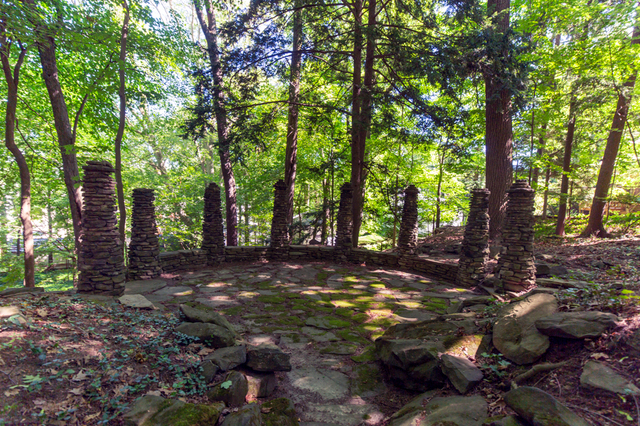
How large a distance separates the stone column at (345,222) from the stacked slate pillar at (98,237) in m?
6.13

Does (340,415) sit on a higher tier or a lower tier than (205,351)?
lower

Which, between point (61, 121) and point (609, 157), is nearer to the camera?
point (61, 121)

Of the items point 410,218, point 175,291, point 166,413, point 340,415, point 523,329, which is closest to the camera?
point 166,413

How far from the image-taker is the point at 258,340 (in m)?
4.20

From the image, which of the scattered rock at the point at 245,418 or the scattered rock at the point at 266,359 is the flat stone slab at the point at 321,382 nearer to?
the scattered rock at the point at 266,359

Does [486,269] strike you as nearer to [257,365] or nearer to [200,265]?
[257,365]

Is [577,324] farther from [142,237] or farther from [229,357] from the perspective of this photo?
[142,237]

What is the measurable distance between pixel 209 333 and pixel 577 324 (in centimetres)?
384

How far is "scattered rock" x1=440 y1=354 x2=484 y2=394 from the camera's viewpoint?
252 cm

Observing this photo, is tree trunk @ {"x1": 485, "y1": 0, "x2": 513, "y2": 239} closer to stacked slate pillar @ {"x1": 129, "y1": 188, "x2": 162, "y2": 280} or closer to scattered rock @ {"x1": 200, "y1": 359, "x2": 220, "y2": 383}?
scattered rock @ {"x1": 200, "y1": 359, "x2": 220, "y2": 383}

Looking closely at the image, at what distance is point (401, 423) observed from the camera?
7.72ft

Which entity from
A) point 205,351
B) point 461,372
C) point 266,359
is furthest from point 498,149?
point 205,351

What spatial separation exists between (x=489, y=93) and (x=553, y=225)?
7047 millimetres

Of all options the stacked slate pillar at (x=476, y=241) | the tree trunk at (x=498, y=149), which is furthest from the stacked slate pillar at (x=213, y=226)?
the tree trunk at (x=498, y=149)
